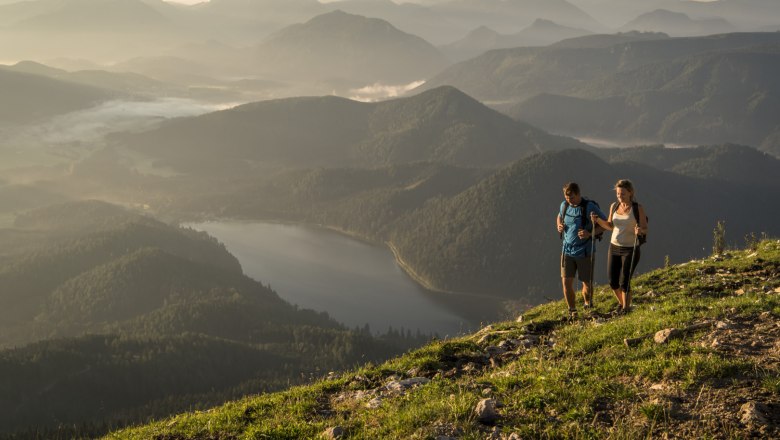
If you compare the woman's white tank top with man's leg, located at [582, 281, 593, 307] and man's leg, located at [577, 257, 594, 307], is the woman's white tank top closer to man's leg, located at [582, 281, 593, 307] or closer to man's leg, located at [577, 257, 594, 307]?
man's leg, located at [577, 257, 594, 307]

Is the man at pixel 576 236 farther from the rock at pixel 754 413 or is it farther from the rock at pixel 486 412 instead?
the rock at pixel 486 412

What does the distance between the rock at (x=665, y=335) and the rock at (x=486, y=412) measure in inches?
240

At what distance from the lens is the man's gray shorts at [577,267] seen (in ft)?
72.7

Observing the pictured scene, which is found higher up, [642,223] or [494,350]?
[642,223]

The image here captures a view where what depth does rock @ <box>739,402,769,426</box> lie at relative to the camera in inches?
439

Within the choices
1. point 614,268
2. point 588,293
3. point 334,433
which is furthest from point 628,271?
point 334,433

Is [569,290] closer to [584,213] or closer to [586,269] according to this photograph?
[586,269]

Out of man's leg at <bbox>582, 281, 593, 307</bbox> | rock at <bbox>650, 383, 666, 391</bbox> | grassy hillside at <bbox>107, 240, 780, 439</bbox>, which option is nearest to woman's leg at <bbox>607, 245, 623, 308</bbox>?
man's leg at <bbox>582, 281, 593, 307</bbox>

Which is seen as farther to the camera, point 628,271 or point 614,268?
point 614,268

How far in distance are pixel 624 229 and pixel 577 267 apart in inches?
105

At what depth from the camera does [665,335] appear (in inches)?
634

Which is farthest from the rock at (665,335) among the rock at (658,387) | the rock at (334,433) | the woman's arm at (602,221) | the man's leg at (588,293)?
the rock at (334,433)

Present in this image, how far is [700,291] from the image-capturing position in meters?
23.2

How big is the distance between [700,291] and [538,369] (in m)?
11.5
